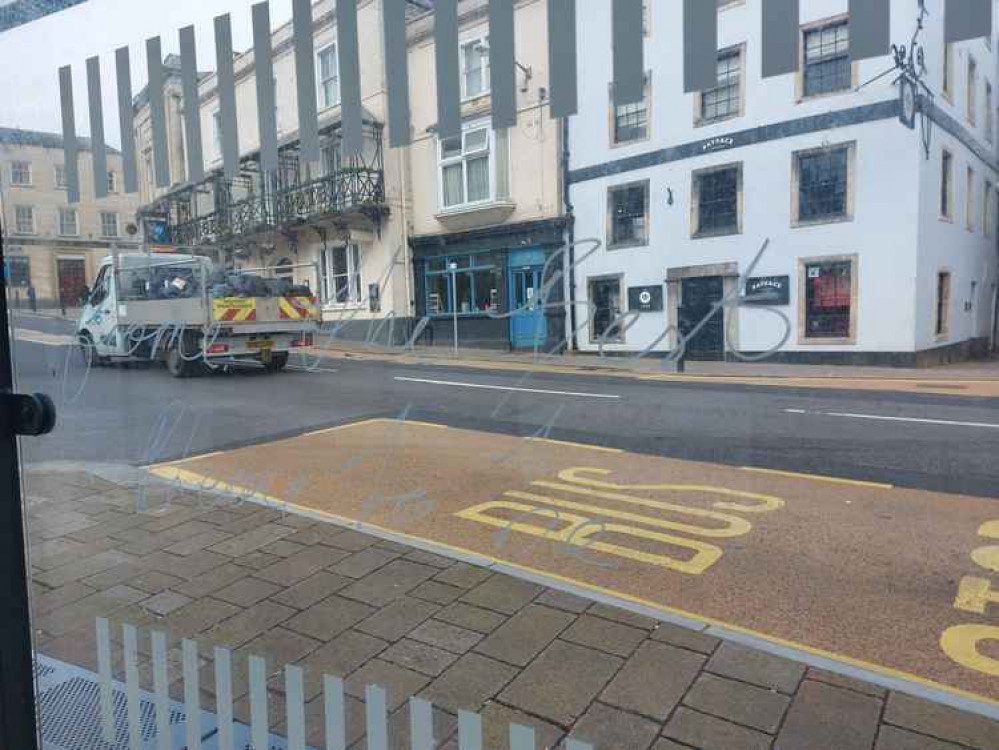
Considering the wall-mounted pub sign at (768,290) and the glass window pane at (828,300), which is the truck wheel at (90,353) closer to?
the wall-mounted pub sign at (768,290)

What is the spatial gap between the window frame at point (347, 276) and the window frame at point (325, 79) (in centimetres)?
39

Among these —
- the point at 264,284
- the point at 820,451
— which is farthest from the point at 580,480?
the point at 264,284

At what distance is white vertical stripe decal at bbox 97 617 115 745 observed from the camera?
61.5 inches

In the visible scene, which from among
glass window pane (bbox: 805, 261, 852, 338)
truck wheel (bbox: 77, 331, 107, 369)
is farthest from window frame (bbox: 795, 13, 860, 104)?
truck wheel (bbox: 77, 331, 107, 369)

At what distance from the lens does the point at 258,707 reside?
136 cm

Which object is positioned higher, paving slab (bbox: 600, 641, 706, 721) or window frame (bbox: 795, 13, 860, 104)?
window frame (bbox: 795, 13, 860, 104)

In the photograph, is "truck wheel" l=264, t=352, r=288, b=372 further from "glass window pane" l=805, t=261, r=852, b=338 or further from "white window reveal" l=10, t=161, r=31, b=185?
"glass window pane" l=805, t=261, r=852, b=338

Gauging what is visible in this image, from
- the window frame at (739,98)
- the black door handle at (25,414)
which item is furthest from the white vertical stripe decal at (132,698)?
the window frame at (739,98)

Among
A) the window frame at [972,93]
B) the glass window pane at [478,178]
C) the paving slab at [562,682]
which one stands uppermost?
the window frame at [972,93]

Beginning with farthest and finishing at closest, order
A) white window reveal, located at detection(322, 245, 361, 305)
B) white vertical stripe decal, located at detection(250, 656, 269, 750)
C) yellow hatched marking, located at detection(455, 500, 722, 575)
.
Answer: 1. yellow hatched marking, located at detection(455, 500, 722, 575)
2. white window reveal, located at detection(322, 245, 361, 305)
3. white vertical stripe decal, located at detection(250, 656, 269, 750)

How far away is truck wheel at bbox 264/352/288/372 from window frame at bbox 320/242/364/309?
286 millimetres

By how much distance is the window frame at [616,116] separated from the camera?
138cm

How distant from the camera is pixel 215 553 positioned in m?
2.66

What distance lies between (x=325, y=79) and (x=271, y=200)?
1.48 feet
